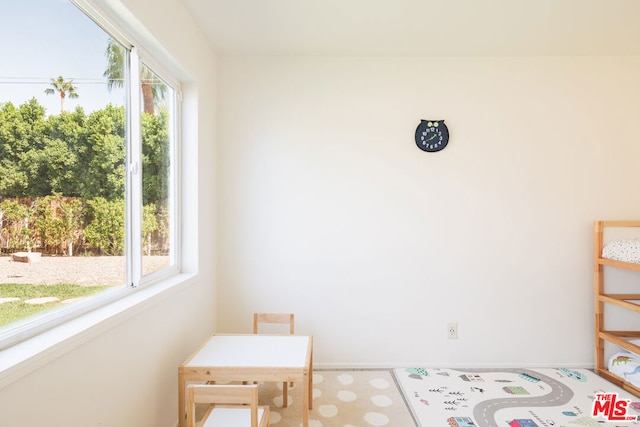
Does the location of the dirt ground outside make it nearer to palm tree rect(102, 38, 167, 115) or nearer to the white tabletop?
the white tabletop

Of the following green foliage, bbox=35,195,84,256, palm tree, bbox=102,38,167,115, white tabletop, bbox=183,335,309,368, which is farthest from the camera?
white tabletop, bbox=183,335,309,368

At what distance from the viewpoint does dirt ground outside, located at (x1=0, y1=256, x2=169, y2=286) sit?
1203 millimetres

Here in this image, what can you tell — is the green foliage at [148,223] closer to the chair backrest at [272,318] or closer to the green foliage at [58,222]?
the green foliage at [58,222]

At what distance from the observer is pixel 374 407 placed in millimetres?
2400

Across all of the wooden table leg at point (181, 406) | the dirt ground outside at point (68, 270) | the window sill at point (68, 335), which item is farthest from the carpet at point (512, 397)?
the dirt ground outside at point (68, 270)

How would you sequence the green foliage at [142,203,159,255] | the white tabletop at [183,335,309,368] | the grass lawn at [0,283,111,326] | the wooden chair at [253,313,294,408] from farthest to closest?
the wooden chair at [253,313,294,408], the green foliage at [142,203,159,255], the white tabletop at [183,335,309,368], the grass lawn at [0,283,111,326]

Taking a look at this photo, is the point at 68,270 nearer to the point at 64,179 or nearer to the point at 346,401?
the point at 64,179

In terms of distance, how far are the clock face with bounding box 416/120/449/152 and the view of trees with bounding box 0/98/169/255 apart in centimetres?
199

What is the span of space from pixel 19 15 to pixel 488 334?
3.36 meters

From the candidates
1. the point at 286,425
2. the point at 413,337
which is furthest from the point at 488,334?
the point at 286,425

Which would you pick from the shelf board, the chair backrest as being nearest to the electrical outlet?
the shelf board

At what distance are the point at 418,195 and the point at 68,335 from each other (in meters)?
2.46
